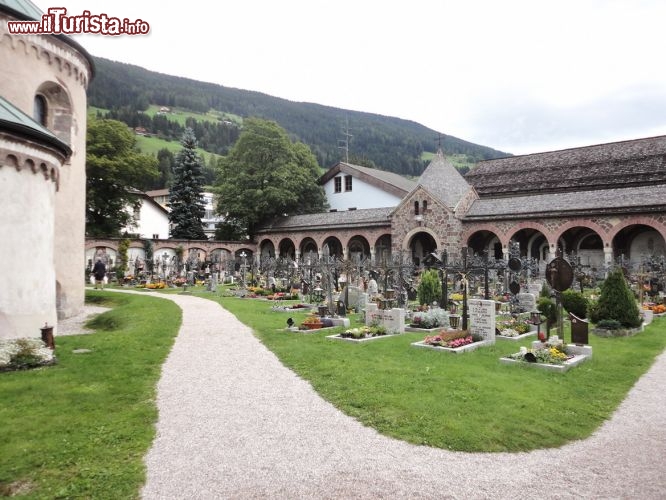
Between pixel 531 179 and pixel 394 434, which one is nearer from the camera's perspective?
pixel 394 434

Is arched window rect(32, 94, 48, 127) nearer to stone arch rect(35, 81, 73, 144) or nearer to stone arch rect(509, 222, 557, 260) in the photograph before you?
stone arch rect(35, 81, 73, 144)

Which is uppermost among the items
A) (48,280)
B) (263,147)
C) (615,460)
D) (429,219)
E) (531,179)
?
(263,147)

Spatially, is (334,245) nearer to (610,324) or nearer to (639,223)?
(639,223)

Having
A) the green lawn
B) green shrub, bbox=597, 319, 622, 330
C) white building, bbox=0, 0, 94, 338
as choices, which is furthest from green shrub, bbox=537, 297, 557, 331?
white building, bbox=0, 0, 94, 338

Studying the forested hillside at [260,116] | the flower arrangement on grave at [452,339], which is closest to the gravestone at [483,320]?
the flower arrangement on grave at [452,339]

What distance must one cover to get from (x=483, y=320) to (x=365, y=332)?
125 inches

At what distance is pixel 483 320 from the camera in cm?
1209

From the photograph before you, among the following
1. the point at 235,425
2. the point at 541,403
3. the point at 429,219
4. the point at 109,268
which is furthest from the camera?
the point at 109,268

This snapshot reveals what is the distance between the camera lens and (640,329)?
45.9 ft

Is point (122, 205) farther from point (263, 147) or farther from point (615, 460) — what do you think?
point (615, 460)

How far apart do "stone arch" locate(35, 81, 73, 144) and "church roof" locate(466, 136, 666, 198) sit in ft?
103

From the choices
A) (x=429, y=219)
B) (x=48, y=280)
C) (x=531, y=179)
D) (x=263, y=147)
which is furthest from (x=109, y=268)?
(x=531, y=179)

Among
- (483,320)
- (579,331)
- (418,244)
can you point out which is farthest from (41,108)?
(418,244)

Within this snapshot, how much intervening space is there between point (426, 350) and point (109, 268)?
3295cm
